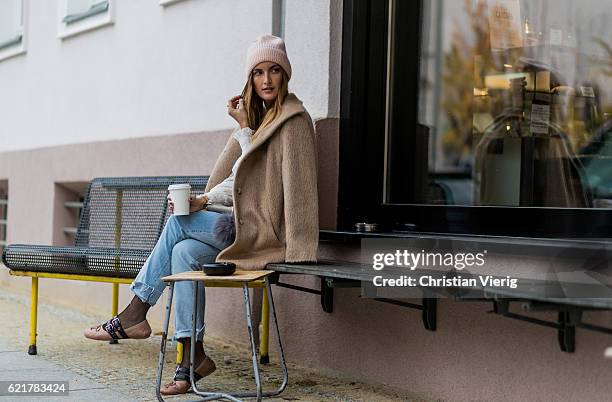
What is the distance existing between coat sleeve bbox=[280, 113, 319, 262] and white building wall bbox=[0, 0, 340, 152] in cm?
62

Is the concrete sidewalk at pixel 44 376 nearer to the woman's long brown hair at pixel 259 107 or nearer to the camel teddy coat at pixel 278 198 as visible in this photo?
the camel teddy coat at pixel 278 198

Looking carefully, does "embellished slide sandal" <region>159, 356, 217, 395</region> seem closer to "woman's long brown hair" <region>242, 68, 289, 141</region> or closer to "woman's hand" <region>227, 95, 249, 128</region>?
"woman's long brown hair" <region>242, 68, 289, 141</region>

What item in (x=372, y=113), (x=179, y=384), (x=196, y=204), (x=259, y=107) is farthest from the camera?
(x=372, y=113)

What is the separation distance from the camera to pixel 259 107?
509cm

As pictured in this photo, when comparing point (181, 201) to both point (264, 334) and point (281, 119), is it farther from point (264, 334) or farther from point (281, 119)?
point (264, 334)

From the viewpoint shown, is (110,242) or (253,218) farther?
(110,242)

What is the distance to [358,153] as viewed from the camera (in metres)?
5.19

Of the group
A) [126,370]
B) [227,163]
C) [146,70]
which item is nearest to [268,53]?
[227,163]

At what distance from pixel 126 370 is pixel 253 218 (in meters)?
1.12

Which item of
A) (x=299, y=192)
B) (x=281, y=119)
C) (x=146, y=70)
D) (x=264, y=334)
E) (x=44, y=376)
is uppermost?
(x=146, y=70)

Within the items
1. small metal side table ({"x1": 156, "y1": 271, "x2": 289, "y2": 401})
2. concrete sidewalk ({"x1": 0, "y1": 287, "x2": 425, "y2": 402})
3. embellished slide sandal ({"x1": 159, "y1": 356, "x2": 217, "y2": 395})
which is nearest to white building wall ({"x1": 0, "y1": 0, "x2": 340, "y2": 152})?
small metal side table ({"x1": 156, "y1": 271, "x2": 289, "y2": 401})

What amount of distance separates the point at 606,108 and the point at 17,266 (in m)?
3.14

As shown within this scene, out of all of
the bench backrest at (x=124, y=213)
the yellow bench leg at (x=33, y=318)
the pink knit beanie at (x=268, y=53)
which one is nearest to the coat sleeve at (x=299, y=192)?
the pink knit beanie at (x=268, y=53)

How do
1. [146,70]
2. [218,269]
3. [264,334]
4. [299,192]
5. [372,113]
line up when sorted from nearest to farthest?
1. [218,269]
2. [299,192]
3. [372,113]
4. [264,334]
5. [146,70]
